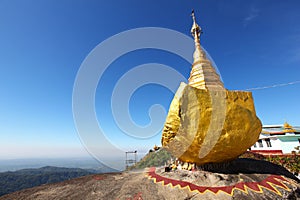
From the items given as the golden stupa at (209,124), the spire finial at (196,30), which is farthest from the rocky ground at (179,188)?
the spire finial at (196,30)

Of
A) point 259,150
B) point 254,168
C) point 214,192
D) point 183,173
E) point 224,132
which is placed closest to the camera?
point 214,192

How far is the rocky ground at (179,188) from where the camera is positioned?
270 inches

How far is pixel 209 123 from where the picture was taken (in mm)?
7758

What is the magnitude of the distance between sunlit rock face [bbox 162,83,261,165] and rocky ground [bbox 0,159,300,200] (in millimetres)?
1044

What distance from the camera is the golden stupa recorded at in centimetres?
775

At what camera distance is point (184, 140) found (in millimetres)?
8211

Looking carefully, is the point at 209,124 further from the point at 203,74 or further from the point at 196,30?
the point at 196,30

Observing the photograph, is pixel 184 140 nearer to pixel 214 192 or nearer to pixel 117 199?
pixel 214 192

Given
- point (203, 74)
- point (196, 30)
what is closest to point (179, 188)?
point (203, 74)

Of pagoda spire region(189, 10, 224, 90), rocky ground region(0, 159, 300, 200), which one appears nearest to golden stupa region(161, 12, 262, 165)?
rocky ground region(0, 159, 300, 200)

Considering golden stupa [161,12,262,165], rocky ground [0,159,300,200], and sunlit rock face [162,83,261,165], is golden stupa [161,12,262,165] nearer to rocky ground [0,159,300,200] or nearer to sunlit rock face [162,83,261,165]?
sunlit rock face [162,83,261,165]

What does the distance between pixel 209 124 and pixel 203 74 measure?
3988 mm

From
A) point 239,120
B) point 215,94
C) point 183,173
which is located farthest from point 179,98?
point 183,173

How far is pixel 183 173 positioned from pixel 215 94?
14.3 ft
